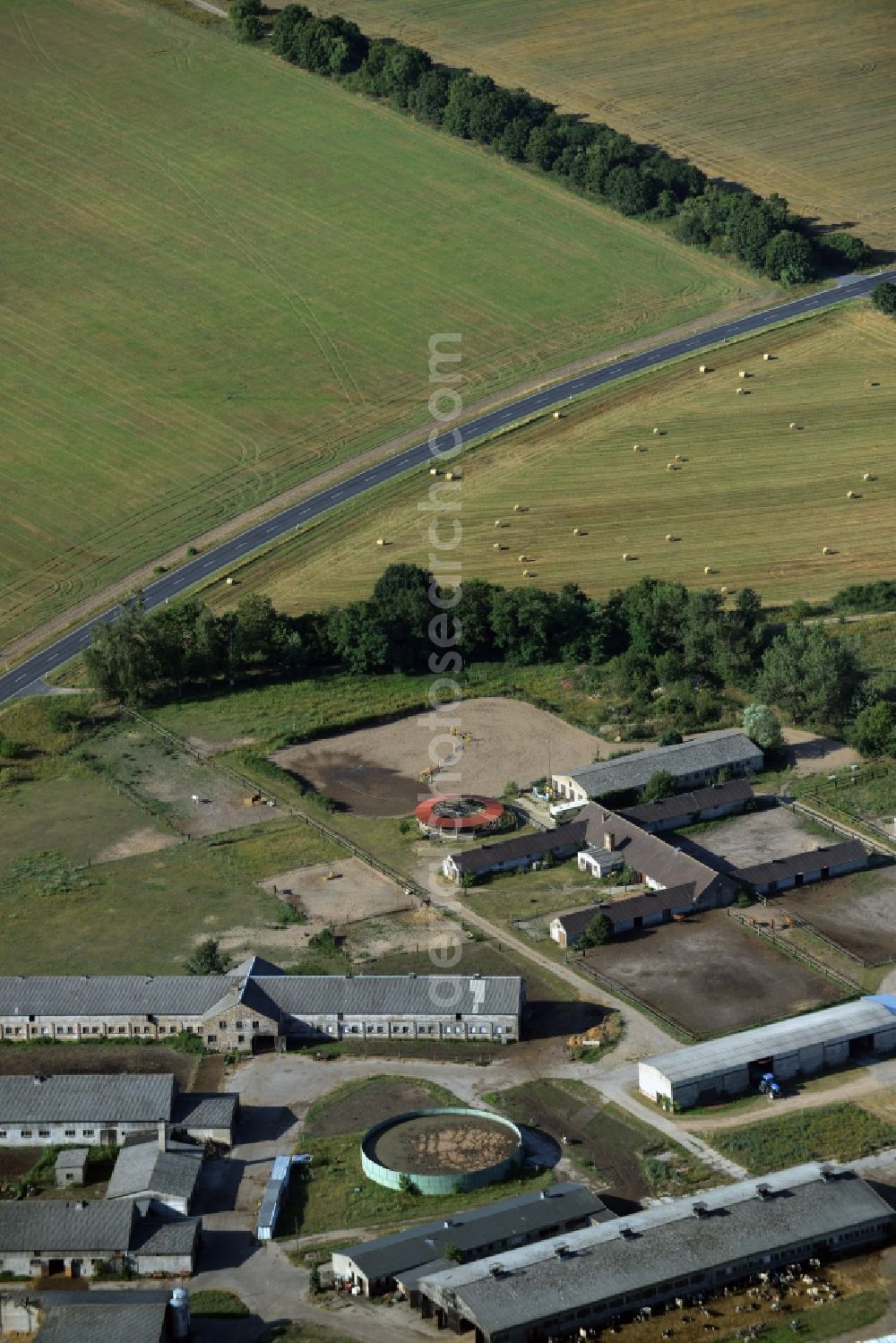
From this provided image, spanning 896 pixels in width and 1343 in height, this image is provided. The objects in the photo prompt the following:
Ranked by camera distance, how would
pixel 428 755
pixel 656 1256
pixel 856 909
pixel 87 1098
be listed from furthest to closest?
1. pixel 428 755
2. pixel 856 909
3. pixel 87 1098
4. pixel 656 1256

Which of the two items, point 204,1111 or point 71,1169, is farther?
point 204,1111

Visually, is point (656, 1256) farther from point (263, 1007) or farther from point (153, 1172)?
point (263, 1007)

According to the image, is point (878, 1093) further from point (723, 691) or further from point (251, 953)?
point (723, 691)

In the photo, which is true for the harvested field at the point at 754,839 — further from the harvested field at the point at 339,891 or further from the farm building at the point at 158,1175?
the farm building at the point at 158,1175

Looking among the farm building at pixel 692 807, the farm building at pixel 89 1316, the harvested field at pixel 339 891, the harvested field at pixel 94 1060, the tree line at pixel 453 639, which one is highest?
the tree line at pixel 453 639

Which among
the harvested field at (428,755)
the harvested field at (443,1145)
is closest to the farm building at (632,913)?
the harvested field at (428,755)

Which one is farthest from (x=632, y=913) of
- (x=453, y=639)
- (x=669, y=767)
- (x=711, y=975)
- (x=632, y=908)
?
(x=453, y=639)
